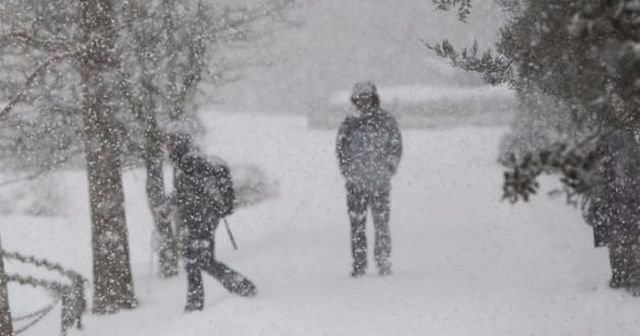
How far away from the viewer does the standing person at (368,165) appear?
9094mm

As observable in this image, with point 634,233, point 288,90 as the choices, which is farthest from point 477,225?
point 288,90

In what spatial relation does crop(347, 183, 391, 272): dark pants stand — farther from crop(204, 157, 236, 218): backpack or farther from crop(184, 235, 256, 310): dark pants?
crop(204, 157, 236, 218): backpack

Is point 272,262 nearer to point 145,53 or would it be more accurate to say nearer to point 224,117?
point 145,53

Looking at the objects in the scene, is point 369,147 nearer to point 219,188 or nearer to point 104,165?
point 219,188

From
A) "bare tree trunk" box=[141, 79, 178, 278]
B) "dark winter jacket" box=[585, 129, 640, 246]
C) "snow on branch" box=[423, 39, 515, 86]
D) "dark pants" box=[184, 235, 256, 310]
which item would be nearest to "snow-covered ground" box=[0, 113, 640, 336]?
"dark pants" box=[184, 235, 256, 310]

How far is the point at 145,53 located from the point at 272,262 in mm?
2927

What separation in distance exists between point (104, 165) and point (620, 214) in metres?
5.09

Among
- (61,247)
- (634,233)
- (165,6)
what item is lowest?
(61,247)

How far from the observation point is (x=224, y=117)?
2486 cm

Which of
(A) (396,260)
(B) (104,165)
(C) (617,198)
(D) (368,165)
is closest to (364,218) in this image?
(D) (368,165)

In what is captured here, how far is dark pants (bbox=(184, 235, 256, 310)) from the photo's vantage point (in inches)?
311

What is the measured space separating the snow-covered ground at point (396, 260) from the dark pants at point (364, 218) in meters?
0.23

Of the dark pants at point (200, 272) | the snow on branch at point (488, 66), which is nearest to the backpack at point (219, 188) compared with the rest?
the dark pants at point (200, 272)

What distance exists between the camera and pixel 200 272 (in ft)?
25.9
